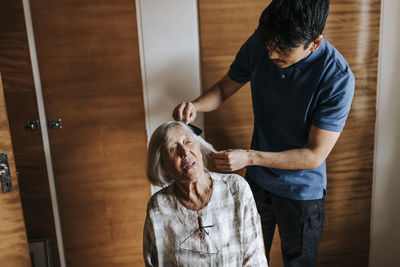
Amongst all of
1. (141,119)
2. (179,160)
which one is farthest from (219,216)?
(141,119)

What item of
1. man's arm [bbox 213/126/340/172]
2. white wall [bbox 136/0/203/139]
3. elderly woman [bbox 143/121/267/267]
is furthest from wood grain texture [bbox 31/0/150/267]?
man's arm [bbox 213/126/340/172]

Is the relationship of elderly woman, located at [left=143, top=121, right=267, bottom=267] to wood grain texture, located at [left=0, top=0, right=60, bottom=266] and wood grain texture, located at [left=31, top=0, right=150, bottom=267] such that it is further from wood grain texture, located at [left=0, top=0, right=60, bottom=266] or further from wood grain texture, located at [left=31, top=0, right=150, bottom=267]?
wood grain texture, located at [left=0, top=0, right=60, bottom=266]

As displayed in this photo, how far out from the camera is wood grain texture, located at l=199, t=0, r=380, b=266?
6.46 feet

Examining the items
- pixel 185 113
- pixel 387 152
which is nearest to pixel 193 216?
pixel 185 113

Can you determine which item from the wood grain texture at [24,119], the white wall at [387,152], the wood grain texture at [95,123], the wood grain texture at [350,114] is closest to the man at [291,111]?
the wood grain texture at [350,114]

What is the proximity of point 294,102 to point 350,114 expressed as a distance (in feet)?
2.52

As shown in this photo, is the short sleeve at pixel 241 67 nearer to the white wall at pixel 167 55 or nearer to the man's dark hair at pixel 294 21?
the white wall at pixel 167 55

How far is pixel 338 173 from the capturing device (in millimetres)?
2242

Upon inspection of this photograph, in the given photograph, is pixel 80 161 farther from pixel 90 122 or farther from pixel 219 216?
pixel 219 216

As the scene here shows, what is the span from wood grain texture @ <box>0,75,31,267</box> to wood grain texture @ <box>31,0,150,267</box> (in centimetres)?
42

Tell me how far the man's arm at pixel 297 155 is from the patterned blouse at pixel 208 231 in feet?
0.39

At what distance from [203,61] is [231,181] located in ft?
2.73

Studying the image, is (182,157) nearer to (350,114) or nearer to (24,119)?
(24,119)

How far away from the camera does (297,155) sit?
5.00ft
